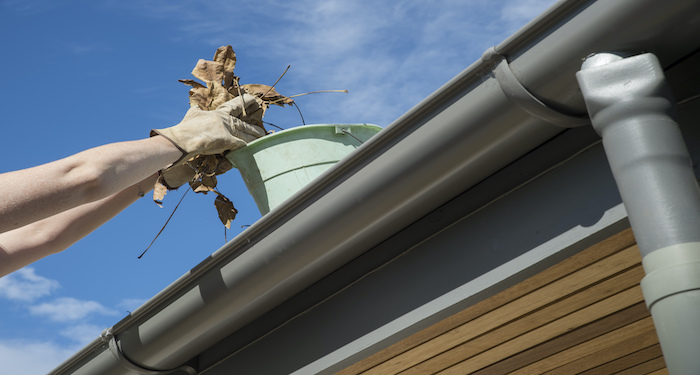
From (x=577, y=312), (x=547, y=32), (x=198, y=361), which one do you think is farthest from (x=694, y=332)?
(x=198, y=361)

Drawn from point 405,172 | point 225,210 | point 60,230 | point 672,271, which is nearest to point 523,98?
point 405,172

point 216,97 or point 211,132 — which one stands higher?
point 216,97

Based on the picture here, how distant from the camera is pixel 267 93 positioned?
3.13 meters

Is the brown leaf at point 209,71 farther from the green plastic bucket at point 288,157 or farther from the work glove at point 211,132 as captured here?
the green plastic bucket at point 288,157

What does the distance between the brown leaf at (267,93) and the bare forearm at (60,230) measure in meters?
0.57

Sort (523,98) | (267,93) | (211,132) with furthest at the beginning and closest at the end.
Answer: (267,93), (211,132), (523,98)

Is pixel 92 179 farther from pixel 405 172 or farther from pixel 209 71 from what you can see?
pixel 405 172

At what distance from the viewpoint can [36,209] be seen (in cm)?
224

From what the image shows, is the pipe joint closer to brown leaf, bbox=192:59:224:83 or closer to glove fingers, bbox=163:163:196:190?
glove fingers, bbox=163:163:196:190

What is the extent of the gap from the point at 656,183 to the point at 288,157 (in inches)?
65.2

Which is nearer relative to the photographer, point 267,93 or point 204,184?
point 204,184

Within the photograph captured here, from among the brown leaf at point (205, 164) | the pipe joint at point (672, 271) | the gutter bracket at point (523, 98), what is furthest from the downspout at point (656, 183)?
the brown leaf at point (205, 164)

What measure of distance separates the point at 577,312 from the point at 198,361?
1.43 metres

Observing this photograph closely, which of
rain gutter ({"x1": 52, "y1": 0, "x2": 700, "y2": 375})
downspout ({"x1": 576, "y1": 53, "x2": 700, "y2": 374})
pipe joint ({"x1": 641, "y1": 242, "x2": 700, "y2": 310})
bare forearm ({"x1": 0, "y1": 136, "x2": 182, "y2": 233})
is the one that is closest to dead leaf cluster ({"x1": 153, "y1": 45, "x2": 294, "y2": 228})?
bare forearm ({"x1": 0, "y1": 136, "x2": 182, "y2": 233})
